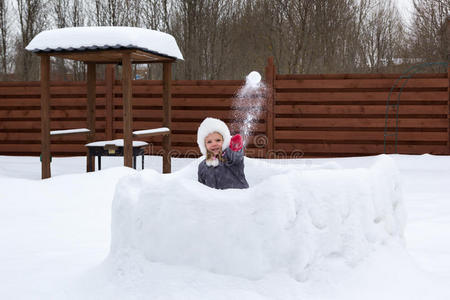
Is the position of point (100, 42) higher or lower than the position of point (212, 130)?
higher

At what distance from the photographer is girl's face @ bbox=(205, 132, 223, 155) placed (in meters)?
3.30

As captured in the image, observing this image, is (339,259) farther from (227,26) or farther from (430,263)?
(227,26)

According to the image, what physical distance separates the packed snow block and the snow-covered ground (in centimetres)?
4

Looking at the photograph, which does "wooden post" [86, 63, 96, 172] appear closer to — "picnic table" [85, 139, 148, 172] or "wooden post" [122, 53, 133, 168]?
"picnic table" [85, 139, 148, 172]

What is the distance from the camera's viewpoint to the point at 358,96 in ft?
29.5

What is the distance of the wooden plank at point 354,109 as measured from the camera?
8.84 m

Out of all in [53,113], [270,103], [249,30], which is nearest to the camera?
[270,103]

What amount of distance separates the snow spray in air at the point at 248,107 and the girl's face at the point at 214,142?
18.8 ft

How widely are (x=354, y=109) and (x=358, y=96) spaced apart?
24cm

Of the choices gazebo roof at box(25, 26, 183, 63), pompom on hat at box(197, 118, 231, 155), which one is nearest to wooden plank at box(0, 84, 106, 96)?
gazebo roof at box(25, 26, 183, 63)

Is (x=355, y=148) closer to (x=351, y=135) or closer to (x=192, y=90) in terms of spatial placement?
(x=351, y=135)

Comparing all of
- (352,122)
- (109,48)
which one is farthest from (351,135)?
(109,48)

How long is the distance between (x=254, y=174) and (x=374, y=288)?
1320mm

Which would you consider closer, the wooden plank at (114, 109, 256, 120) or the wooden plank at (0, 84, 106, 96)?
the wooden plank at (114, 109, 256, 120)
